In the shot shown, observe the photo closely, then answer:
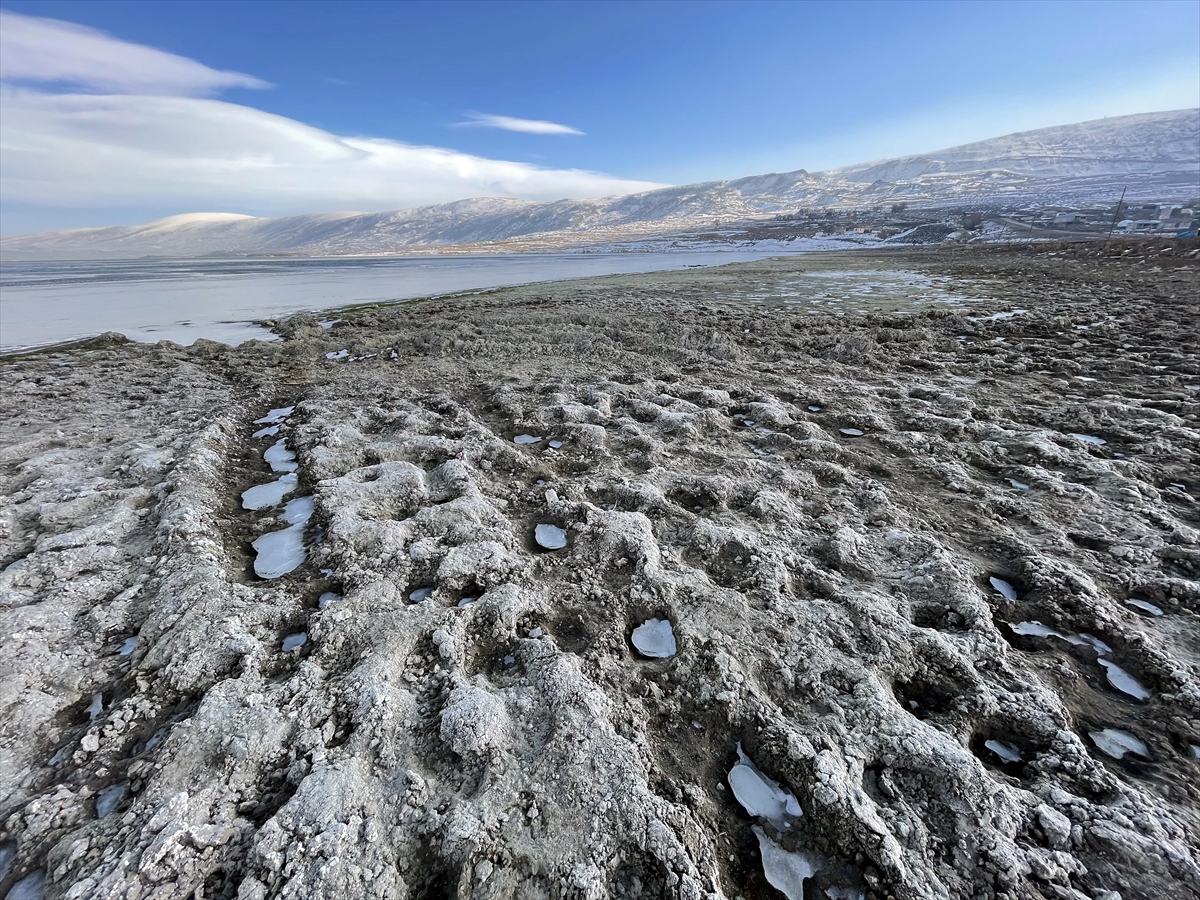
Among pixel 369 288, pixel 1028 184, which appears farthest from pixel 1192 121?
pixel 369 288

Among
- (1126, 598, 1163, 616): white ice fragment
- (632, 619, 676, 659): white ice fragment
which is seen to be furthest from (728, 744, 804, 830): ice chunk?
(1126, 598, 1163, 616): white ice fragment

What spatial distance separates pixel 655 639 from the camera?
352cm

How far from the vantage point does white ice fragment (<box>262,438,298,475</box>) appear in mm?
6203

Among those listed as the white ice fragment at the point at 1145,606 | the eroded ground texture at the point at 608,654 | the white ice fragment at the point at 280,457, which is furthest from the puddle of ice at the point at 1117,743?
the white ice fragment at the point at 280,457

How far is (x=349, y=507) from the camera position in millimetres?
4902

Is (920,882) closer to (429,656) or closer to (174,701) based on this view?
(429,656)

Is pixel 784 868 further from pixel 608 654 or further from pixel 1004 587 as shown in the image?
pixel 1004 587

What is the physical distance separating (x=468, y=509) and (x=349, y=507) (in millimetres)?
1154

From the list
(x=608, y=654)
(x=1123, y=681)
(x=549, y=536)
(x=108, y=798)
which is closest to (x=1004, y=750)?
(x=1123, y=681)

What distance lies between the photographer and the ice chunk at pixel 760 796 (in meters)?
2.46

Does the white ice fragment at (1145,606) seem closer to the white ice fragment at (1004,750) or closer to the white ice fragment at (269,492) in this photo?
the white ice fragment at (1004,750)

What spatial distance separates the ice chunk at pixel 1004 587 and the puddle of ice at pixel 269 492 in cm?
663

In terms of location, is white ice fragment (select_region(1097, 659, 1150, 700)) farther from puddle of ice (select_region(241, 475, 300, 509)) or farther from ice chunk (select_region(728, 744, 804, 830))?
puddle of ice (select_region(241, 475, 300, 509))

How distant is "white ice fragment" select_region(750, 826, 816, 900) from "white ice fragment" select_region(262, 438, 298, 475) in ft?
19.9
